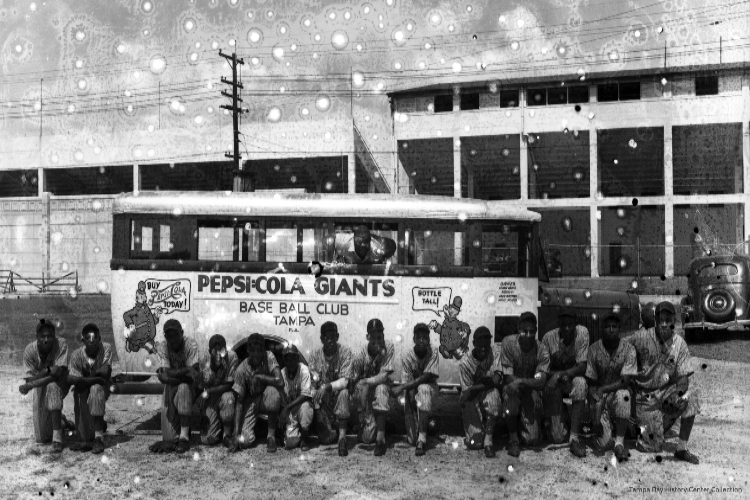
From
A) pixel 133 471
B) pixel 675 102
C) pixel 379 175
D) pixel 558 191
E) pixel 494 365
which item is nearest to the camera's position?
pixel 133 471

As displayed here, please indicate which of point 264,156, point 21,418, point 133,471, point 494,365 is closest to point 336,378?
point 494,365

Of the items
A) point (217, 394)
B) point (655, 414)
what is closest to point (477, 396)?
point (655, 414)

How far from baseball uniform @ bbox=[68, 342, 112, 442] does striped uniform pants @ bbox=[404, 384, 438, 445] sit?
346 cm

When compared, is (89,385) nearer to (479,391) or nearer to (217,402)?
(217,402)

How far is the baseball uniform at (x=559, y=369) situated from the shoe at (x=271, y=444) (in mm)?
3066

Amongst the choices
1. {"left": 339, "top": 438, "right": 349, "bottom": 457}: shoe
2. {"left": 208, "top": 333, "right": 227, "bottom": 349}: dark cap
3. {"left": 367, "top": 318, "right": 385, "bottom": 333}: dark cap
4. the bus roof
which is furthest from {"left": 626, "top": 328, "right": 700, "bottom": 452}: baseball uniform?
{"left": 208, "top": 333, "right": 227, "bottom": 349}: dark cap

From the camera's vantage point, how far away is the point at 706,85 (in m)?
30.2

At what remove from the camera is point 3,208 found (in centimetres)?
3167

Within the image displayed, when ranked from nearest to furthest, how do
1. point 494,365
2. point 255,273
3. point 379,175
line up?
point 494,365
point 255,273
point 379,175

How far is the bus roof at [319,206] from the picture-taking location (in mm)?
8484

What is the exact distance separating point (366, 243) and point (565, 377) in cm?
308

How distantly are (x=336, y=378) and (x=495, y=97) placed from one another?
2701cm

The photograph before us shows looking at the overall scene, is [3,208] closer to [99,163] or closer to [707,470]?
[99,163]

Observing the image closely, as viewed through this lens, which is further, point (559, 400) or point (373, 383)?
point (373, 383)
